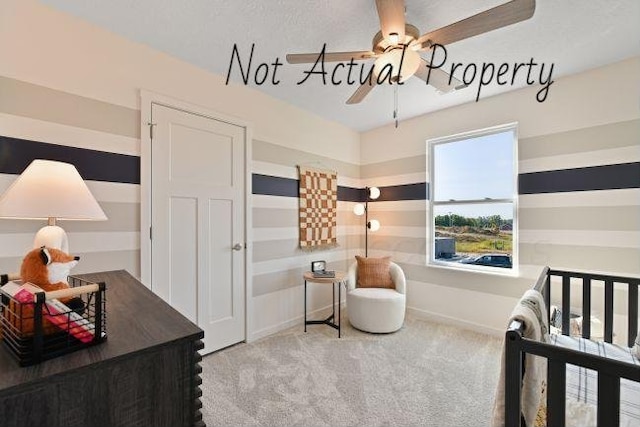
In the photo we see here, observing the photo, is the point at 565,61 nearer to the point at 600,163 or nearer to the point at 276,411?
the point at 600,163

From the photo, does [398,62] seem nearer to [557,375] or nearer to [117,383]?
[557,375]

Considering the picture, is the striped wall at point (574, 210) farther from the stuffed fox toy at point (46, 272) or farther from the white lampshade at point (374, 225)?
the stuffed fox toy at point (46, 272)

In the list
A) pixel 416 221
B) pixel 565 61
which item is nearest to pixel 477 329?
pixel 416 221

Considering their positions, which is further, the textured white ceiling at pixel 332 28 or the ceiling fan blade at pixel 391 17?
the textured white ceiling at pixel 332 28

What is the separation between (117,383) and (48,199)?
2.41 ft

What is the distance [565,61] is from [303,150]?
241 cm

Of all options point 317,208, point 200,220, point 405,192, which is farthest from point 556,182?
point 200,220

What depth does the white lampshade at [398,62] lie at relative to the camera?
4.92ft

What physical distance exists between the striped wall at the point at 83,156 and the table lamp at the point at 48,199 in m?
0.89

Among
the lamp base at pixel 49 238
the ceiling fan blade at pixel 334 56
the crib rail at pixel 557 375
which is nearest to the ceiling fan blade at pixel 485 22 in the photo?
the ceiling fan blade at pixel 334 56

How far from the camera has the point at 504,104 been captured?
2.91 metres

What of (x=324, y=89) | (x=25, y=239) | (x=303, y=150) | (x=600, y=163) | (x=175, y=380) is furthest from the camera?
(x=303, y=150)

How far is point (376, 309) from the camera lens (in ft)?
9.64

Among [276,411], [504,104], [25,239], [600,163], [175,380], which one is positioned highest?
[504,104]
